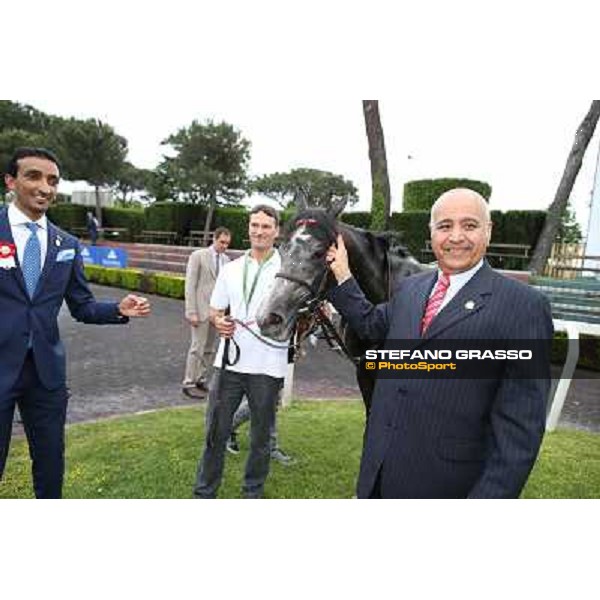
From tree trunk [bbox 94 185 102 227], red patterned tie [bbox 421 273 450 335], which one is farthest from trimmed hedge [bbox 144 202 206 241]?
red patterned tie [bbox 421 273 450 335]

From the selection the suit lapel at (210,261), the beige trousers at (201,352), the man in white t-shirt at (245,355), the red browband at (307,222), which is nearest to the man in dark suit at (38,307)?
the man in white t-shirt at (245,355)

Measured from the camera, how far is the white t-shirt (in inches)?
117

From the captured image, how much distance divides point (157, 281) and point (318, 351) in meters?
3.46

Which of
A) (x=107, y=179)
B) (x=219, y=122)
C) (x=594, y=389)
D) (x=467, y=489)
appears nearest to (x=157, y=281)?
(x=107, y=179)

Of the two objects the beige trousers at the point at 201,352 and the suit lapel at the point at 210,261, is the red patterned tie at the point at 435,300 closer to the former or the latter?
the suit lapel at the point at 210,261

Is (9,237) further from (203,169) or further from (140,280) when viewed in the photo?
(140,280)

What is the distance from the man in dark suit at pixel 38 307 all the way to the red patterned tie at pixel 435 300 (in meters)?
1.43

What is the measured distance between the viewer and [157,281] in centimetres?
451

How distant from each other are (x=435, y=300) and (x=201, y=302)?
2999 millimetres

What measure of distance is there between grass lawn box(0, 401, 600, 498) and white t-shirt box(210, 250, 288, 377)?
120 cm

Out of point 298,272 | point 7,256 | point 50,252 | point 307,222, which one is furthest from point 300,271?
point 7,256

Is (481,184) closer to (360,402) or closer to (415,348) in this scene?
(415,348)
